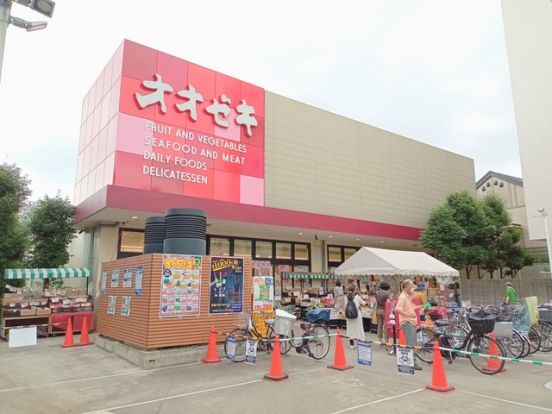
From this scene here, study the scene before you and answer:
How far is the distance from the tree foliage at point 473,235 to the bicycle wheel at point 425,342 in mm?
16344

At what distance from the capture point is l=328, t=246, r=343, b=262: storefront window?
2477 centimetres

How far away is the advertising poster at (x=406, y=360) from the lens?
7.62 m

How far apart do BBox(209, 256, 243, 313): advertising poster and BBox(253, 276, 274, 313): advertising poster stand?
0.46 m

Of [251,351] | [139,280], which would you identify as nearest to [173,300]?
[139,280]

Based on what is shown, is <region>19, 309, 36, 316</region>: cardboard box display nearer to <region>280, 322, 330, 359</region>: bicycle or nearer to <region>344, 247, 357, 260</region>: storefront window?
<region>280, 322, 330, 359</region>: bicycle

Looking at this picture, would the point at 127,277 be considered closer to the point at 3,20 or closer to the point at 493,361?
the point at 3,20

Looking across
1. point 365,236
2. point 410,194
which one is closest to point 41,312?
point 365,236

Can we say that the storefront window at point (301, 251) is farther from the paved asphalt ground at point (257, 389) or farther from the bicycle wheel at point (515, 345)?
the bicycle wheel at point (515, 345)

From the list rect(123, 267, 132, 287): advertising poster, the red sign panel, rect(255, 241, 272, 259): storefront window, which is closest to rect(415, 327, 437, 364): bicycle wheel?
rect(123, 267, 132, 287): advertising poster

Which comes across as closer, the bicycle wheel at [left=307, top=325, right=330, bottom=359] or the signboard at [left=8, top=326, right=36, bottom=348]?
the bicycle wheel at [left=307, top=325, right=330, bottom=359]

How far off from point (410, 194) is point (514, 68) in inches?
365

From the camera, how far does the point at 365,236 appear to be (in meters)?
22.9

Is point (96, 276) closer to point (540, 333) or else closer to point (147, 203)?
point (147, 203)

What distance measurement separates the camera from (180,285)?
9945 mm
